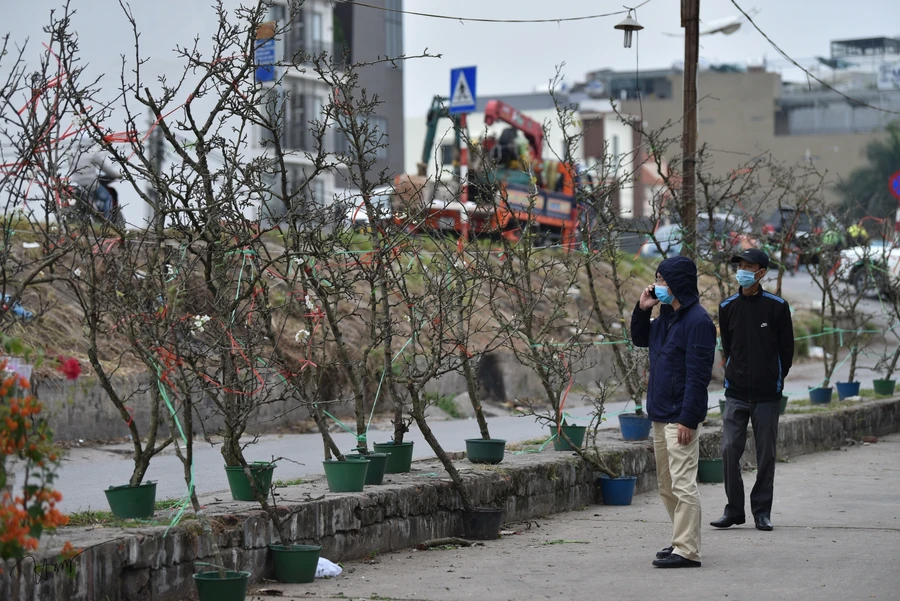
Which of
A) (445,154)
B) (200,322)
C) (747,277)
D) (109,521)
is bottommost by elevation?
(109,521)

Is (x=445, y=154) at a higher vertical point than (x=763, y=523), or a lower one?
higher

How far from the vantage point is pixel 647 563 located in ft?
23.5

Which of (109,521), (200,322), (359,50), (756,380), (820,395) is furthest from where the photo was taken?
(359,50)

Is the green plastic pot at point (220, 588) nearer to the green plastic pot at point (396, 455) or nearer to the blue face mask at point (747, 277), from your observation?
the green plastic pot at point (396, 455)

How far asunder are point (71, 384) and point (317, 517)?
5612 millimetres

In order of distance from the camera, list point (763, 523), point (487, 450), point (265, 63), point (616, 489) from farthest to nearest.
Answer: point (616, 489)
point (487, 450)
point (763, 523)
point (265, 63)

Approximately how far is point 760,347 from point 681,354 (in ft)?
5.46

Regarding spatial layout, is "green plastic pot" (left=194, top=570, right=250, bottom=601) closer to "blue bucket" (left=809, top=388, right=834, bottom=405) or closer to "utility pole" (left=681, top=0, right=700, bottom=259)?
"utility pole" (left=681, top=0, right=700, bottom=259)

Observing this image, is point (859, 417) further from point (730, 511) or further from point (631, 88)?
point (631, 88)

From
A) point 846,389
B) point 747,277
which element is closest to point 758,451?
point 747,277

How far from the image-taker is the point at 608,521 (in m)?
8.98

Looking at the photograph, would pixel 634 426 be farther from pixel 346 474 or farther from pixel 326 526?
pixel 326 526

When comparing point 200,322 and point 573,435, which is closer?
point 200,322

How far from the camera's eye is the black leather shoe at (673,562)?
6941 millimetres
